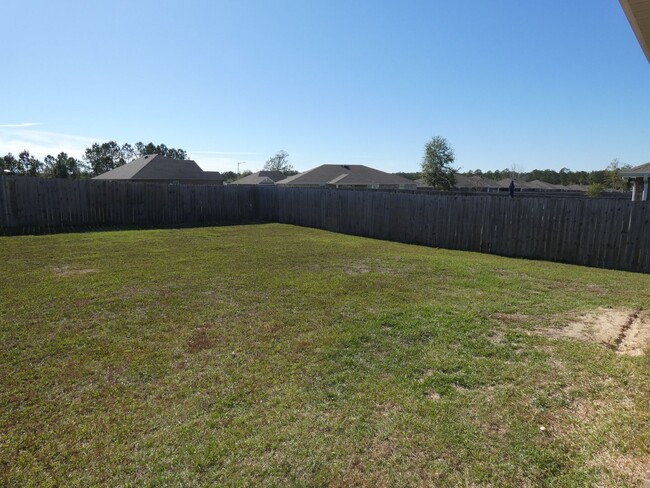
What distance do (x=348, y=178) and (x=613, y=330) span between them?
35609 millimetres

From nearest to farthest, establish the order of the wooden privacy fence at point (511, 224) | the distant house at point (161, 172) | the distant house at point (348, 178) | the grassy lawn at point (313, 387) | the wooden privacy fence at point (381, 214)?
the grassy lawn at point (313, 387)
the wooden privacy fence at point (511, 224)
the wooden privacy fence at point (381, 214)
the distant house at point (161, 172)
the distant house at point (348, 178)

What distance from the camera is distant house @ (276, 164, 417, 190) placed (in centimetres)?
3881

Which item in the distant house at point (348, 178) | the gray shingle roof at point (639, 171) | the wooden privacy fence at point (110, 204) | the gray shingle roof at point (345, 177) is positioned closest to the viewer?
the gray shingle roof at point (639, 171)

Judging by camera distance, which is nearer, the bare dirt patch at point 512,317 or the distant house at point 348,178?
the bare dirt patch at point 512,317

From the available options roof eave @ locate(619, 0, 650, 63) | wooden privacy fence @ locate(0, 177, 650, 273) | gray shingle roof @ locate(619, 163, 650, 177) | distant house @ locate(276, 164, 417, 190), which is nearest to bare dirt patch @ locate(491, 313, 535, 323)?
roof eave @ locate(619, 0, 650, 63)

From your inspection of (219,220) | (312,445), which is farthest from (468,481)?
(219,220)

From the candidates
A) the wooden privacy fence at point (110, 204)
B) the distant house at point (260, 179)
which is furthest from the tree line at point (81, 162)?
the wooden privacy fence at point (110, 204)

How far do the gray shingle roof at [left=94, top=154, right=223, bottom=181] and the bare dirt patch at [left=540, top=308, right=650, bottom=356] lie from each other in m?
31.9

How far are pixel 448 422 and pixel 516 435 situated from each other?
0.42 metres

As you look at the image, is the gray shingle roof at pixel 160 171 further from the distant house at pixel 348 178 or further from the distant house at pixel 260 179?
the distant house at pixel 260 179

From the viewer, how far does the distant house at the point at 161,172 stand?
1226 inches

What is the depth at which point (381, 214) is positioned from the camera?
13766 mm

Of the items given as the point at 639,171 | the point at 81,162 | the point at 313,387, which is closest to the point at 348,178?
the point at 639,171

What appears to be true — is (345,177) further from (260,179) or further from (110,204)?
(110,204)
